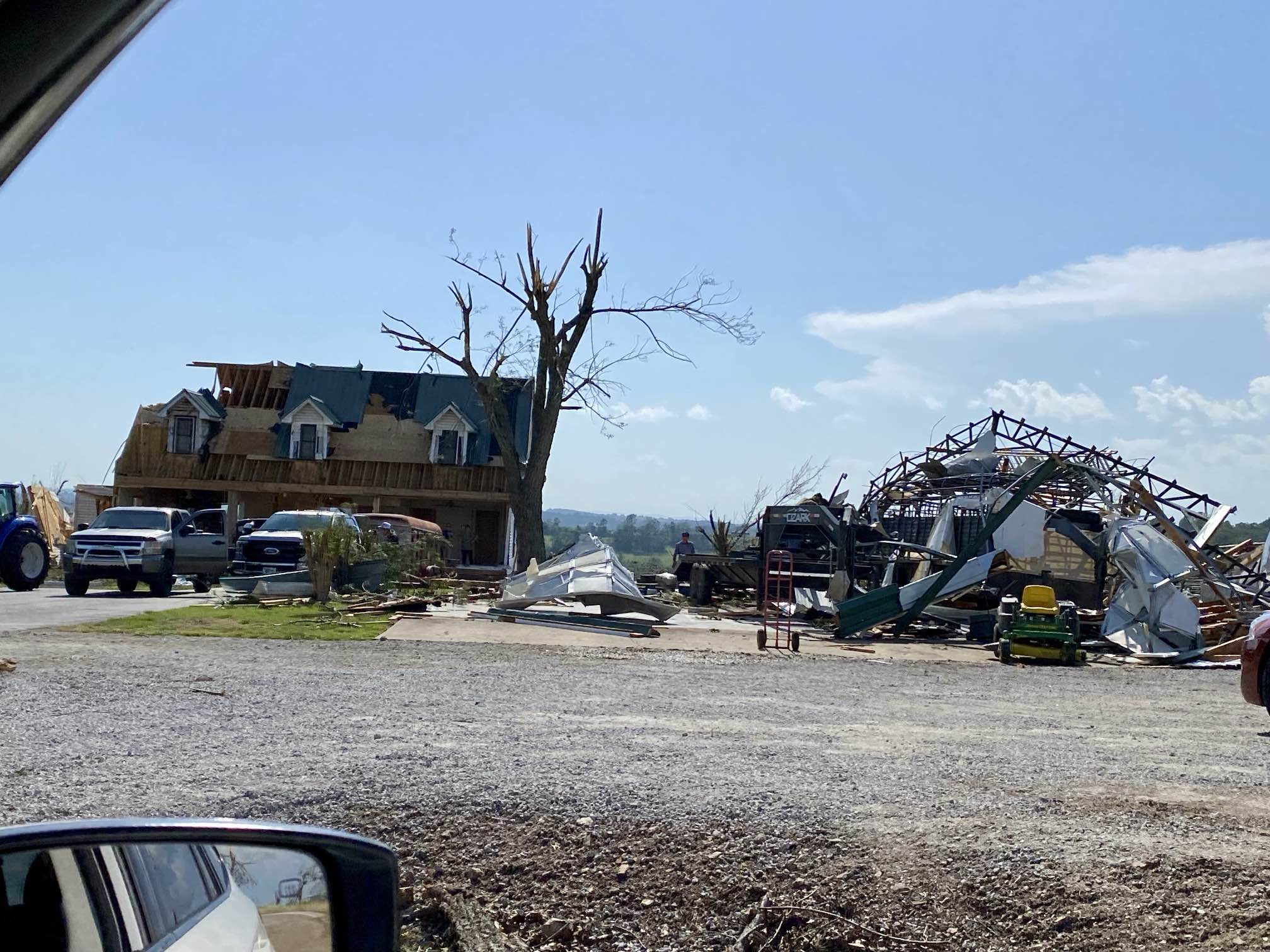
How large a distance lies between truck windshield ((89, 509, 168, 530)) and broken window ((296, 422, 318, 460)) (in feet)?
51.0

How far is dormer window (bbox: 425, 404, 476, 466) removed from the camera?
4419cm

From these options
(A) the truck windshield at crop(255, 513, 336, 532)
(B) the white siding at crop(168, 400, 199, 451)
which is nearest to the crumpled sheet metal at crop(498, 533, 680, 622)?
(A) the truck windshield at crop(255, 513, 336, 532)

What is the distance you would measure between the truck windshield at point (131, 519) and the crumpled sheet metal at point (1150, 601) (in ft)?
66.9

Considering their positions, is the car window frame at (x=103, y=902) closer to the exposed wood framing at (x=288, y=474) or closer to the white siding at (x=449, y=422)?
the exposed wood framing at (x=288, y=474)

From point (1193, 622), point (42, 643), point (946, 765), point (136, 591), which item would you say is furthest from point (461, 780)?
point (136, 591)

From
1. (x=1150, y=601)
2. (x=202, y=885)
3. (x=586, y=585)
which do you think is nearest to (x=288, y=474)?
(x=586, y=585)

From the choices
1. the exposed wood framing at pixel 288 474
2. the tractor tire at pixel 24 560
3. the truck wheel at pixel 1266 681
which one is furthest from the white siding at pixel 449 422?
the truck wheel at pixel 1266 681

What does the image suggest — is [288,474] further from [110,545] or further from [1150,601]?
[1150,601]

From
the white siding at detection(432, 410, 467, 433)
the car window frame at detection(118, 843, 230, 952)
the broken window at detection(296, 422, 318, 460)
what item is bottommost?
the car window frame at detection(118, 843, 230, 952)

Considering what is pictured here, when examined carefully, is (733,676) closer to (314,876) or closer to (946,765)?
(946,765)

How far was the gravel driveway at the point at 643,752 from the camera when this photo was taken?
6.89 m

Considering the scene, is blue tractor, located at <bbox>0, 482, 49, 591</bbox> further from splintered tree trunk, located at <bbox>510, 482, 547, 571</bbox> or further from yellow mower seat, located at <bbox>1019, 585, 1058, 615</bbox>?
yellow mower seat, located at <bbox>1019, 585, 1058, 615</bbox>

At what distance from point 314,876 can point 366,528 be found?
26469 millimetres

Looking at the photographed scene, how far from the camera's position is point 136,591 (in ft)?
96.2
